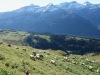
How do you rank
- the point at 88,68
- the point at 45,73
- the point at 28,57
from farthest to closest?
the point at 88,68
the point at 28,57
the point at 45,73

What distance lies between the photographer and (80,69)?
51.3 meters

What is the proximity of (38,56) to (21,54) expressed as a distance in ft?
10.9

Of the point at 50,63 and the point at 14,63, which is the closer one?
the point at 14,63

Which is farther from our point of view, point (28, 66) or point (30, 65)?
point (30, 65)

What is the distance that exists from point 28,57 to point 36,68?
9.16 metres

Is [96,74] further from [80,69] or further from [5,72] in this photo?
[5,72]

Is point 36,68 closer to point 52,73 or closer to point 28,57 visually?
point 52,73

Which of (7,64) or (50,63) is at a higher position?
(7,64)

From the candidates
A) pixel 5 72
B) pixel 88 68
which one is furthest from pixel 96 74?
pixel 5 72

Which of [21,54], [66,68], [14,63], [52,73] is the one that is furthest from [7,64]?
[66,68]

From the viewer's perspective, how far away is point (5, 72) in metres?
24.5

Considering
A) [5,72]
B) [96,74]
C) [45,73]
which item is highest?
[5,72]

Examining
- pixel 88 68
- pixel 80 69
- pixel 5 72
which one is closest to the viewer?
pixel 5 72

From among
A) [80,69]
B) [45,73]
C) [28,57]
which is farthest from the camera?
[80,69]
